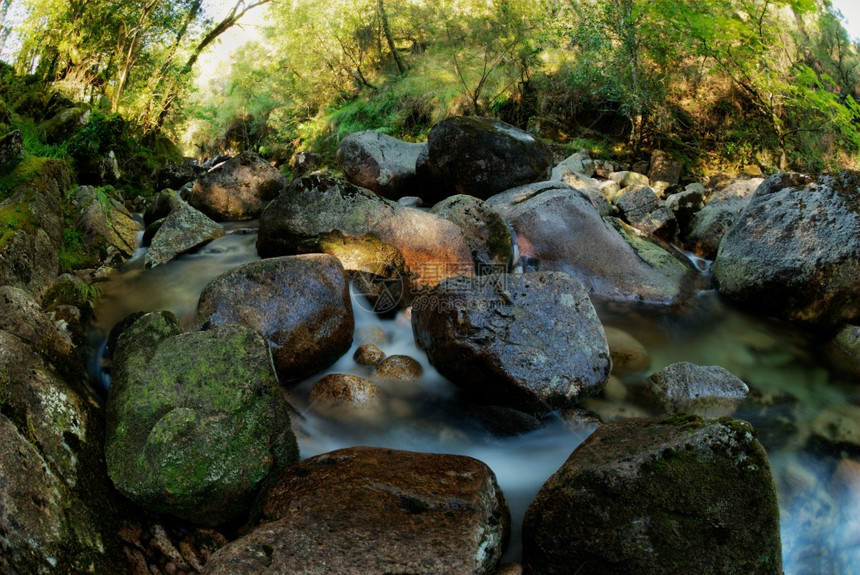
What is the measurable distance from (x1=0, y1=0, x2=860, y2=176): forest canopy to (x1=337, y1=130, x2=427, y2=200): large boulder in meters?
5.06

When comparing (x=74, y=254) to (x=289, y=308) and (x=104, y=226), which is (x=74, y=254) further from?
(x=289, y=308)

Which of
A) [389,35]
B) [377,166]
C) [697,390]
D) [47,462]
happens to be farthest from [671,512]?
[389,35]

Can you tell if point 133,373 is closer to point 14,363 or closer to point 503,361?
point 14,363

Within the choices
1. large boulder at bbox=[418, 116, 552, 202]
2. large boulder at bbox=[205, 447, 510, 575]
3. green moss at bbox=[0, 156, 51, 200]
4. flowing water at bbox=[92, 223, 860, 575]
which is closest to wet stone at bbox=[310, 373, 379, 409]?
flowing water at bbox=[92, 223, 860, 575]

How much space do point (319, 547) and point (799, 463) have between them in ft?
11.2

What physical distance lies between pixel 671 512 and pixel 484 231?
4030 millimetres

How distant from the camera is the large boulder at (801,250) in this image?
5195 millimetres

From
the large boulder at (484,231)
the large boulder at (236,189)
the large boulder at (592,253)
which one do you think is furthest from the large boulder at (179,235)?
the large boulder at (592,253)

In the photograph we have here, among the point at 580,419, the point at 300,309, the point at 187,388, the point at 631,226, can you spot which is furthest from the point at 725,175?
the point at 187,388

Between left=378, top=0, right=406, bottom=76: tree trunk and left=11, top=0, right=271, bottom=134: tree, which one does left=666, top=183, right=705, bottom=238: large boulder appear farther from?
left=378, top=0, right=406, bottom=76: tree trunk

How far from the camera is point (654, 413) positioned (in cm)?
408

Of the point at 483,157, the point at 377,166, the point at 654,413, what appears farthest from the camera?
the point at 377,166

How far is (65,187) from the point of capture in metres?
6.07

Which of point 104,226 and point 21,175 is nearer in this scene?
point 21,175
